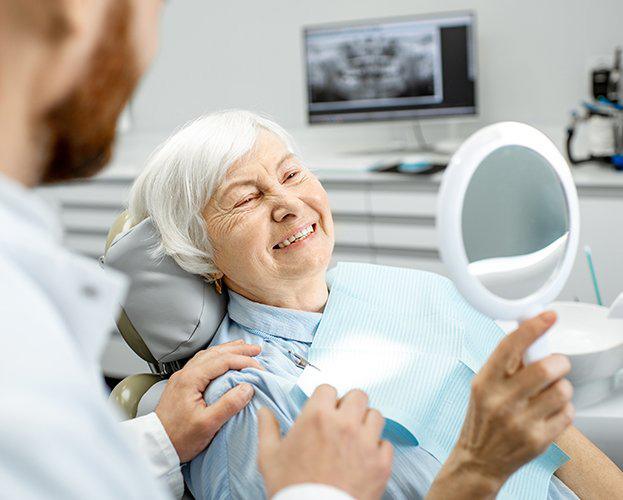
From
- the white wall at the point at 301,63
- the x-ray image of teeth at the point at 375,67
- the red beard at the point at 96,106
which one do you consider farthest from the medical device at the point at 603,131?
the red beard at the point at 96,106

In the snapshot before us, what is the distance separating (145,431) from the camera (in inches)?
50.7

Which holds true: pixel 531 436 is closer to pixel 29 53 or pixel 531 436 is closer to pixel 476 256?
pixel 476 256

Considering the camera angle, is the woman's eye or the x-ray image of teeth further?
the x-ray image of teeth

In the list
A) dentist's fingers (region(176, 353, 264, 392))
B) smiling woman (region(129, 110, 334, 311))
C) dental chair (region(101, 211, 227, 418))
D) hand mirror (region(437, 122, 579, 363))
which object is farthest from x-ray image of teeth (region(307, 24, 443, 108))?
hand mirror (region(437, 122, 579, 363))

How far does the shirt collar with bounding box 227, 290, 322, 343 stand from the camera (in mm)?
1508

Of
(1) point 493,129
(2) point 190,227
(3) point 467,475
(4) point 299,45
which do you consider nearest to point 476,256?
(1) point 493,129

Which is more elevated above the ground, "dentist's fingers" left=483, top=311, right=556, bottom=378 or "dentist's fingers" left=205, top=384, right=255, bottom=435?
"dentist's fingers" left=483, top=311, right=556, bottom=378

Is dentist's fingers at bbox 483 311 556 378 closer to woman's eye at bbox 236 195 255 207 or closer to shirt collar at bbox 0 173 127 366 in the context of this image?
shirt collar at bbox 0 173 127 366

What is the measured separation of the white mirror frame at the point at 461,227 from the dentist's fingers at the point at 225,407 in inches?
19.1

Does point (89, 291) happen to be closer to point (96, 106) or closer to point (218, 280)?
point (96, 106)

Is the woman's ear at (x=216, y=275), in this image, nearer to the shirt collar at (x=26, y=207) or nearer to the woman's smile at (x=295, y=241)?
the woman's smile at (x=295, y=241)

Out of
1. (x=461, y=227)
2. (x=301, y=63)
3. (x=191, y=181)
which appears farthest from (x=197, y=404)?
(x=301, y=63)

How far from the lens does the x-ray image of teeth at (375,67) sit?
11.9ft

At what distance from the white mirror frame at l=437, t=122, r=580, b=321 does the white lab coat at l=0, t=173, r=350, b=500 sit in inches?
16.2
